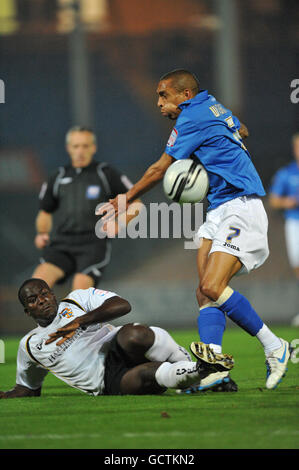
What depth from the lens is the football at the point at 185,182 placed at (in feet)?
19.0

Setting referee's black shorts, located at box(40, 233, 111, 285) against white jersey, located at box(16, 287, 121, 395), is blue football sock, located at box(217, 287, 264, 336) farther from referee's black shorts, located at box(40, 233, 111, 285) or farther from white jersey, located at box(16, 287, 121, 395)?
referee's black shorts, located at box(40, 233, 111, 285)

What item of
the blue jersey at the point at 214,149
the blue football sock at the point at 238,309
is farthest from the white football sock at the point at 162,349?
the blue jersey at the point at 214,149

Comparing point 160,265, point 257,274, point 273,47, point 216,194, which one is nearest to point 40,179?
point 160,265

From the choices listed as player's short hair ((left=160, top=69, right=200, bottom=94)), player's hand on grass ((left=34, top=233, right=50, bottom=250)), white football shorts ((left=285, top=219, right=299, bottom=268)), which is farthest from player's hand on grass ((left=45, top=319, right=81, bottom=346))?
white football shorts ((left=285, top=219, right=299, bottom=268))

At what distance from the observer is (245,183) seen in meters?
5.94

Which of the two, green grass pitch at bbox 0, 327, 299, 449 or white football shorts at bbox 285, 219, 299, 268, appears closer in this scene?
green grass pitch at bbox 0, 327, 299, 449

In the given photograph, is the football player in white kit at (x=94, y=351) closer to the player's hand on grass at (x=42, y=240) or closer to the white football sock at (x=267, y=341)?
the white football sock at (x=267, y=341)

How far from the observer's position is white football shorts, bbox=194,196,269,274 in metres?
5.82


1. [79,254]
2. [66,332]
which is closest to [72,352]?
[66,332]

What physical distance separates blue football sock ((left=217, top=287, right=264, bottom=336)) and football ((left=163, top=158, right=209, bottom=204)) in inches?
26.2

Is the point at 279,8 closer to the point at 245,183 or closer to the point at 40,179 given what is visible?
the point at 40,179

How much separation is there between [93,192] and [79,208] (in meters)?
0.22

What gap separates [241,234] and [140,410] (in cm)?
142

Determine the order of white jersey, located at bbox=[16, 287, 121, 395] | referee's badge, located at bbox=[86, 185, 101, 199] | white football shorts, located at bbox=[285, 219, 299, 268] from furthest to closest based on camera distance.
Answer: white football shorts, located at bbox=[285, 219, 299, 268] < referee's badge, located at bbox=[86, 185, 101, 199] < white jersey, located at bbox=[16, 287, 121, 395]
